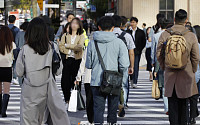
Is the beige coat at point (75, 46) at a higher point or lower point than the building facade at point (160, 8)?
lower

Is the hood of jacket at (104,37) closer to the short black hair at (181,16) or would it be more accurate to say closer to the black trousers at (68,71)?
the short black hair at (181,16)

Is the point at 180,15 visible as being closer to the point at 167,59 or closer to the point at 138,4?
the point at 167,59


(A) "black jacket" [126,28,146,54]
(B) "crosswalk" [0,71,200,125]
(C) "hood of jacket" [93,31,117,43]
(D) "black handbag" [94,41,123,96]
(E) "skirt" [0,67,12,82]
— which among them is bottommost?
(B) "crosswalk" [0,71,200,125]

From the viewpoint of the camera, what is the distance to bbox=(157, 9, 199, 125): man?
24.1 feet

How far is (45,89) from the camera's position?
22.0ft

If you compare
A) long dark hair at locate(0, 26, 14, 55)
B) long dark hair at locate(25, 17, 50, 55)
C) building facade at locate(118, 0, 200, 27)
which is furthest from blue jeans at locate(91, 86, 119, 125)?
building facade at locate(118, 0, 200, 27)

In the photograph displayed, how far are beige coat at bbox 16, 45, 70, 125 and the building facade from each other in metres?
30.8

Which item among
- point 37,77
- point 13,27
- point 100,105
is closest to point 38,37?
point 37,77

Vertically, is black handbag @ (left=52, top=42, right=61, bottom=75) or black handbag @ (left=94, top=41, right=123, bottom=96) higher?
black handbag @ (left=52, top=42, right=61, bottom=75)

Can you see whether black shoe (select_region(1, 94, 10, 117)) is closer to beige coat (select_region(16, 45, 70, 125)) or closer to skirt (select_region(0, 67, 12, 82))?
skirt (select_region(0, 67, 12, 82))

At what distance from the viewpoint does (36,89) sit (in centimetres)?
666

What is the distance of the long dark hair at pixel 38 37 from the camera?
21.6 feet

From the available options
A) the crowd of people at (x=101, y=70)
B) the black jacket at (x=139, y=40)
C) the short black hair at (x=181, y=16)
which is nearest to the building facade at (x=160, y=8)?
the black jacket at (x=139, y=40)

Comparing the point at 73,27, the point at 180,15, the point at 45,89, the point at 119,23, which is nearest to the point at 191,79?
the point at 180,15
